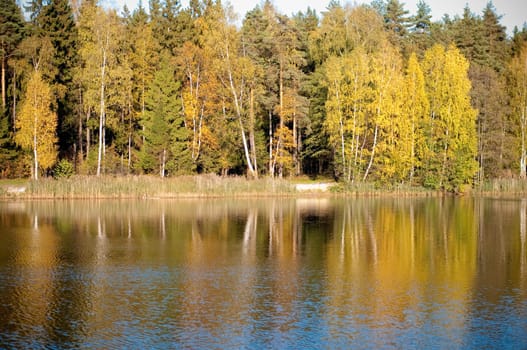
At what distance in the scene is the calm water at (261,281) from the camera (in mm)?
14734

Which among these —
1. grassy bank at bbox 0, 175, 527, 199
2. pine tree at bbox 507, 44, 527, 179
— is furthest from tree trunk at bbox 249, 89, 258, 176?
pine tree at bbox 507, 44, 527, 179

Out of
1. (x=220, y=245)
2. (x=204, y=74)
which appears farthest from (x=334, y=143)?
(x=220, y=245)

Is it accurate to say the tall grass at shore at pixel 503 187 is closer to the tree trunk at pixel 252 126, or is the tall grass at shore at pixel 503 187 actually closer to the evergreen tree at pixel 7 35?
the tree trunk at pixel 252 126

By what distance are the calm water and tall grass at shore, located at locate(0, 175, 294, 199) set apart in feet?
26.7

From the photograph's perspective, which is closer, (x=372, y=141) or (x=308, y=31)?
(x=372, y=141)

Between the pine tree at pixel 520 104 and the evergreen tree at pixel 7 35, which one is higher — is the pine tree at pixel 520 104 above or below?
below

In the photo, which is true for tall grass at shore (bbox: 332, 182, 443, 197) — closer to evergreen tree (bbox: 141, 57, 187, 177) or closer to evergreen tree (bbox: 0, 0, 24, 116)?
evergreen tree (bbox: 141, 57, 187, 177)

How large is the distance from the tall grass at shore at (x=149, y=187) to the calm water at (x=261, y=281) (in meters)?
8.12

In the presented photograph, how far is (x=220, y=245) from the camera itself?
1060 inches

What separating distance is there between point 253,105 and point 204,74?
5110mm

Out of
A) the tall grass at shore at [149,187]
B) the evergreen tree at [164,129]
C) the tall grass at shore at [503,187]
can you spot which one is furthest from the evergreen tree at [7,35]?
the tall grass at shore at [503,187]

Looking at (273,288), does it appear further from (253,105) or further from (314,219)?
(253,105)

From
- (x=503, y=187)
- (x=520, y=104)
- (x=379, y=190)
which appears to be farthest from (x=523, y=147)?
(x=379, y=190)

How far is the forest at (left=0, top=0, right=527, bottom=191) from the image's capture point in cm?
5156
